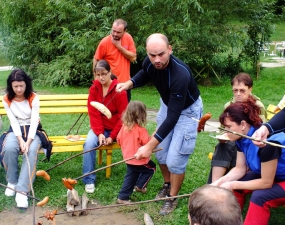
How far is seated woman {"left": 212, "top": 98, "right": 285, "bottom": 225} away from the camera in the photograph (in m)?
3.15

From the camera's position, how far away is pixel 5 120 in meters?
7.76

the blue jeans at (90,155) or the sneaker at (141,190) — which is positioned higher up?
the blue jeans at (90,155)

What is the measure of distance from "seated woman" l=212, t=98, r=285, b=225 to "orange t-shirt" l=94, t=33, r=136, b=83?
314 cm

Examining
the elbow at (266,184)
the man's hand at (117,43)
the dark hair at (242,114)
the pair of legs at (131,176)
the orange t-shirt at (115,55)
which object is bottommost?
the pair of legs at (131,176)

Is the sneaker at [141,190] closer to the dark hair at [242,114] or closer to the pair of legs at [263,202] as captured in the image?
the pair of legs at [263,202]

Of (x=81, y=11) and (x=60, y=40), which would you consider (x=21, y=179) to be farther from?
(x=60, y=40)

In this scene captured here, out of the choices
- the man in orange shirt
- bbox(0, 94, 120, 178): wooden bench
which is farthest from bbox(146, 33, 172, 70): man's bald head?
the man in orange shirt

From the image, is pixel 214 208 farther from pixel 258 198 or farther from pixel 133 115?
pixel 133 115

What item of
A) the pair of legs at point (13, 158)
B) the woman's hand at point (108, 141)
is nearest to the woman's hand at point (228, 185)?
the woman's hand at point (108, 141)

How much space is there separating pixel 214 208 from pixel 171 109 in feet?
6.06

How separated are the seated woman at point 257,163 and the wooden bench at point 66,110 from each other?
1990 millimetres

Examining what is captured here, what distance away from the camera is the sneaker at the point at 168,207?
4.18 meters

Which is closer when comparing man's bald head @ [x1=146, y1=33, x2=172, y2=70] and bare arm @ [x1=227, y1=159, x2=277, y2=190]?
bare arm @ [x1=227, y1=159, x2=277, y2=190]

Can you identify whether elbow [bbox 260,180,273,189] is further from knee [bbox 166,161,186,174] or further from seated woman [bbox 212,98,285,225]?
knee [bbox 166,161,186,174]
